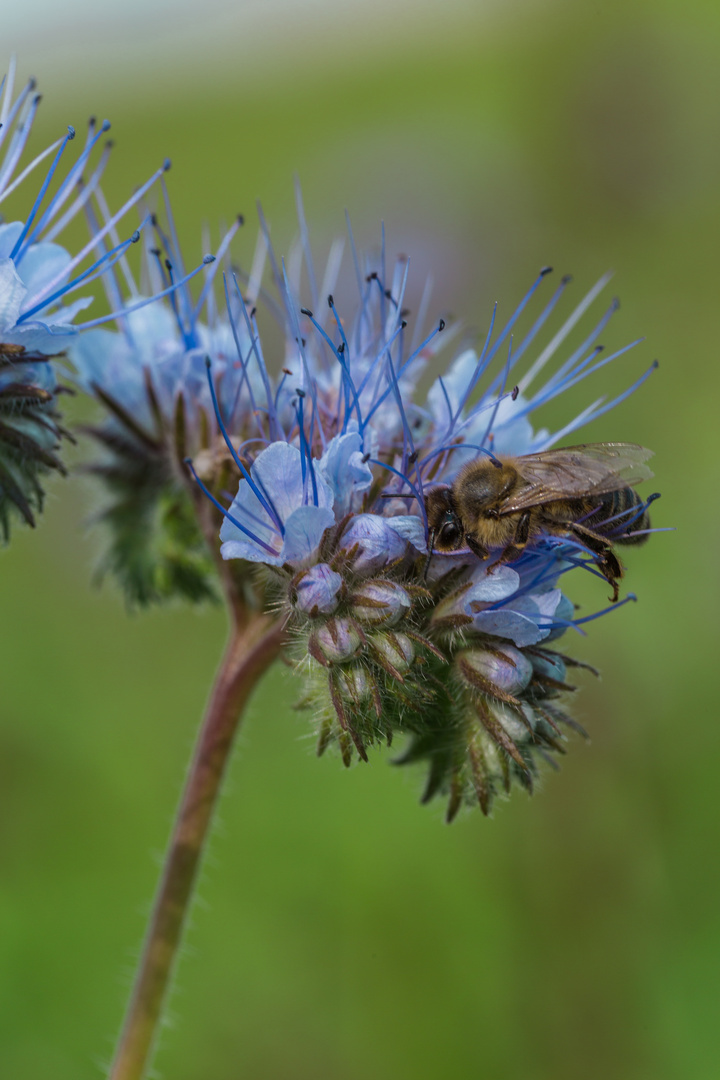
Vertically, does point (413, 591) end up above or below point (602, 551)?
below

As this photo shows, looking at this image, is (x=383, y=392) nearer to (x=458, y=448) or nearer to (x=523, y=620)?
(x=458, y=448)

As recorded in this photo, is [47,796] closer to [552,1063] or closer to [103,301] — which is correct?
[552,1063]

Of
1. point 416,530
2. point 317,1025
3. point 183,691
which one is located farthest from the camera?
point 183,691

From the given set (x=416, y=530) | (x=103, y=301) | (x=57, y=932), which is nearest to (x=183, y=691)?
(x=57, y=932)

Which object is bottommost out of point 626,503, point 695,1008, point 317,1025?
point 317,1025

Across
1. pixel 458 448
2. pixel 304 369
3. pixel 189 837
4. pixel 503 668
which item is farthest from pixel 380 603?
pixel 189 837

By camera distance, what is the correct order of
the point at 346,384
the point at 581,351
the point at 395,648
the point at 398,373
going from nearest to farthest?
A: the point at 395,648 → the point at 346,384 → the point at 398,373 → the point at 581,351

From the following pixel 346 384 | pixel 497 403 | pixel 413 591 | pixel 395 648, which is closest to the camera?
pixel 395 648

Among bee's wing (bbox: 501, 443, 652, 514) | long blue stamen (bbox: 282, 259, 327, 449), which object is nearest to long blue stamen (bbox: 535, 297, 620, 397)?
bee's wing (bbox: 501, 443, 652, 514)
